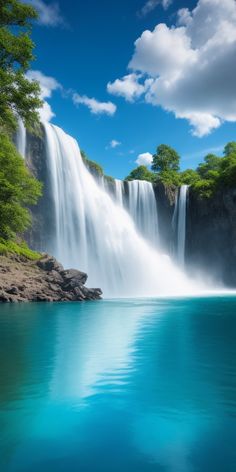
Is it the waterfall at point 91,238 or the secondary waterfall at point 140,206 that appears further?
the secondary waterfall at point 140,206

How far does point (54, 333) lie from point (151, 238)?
37.7m

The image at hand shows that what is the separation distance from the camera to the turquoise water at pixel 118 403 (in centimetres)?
393

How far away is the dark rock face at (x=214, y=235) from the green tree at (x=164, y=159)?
32708 millimetres

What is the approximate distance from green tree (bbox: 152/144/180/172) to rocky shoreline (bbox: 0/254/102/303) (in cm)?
5603

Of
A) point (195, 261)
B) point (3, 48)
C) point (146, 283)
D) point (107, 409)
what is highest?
point (3, 48)

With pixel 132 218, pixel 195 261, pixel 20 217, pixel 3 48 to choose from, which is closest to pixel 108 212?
Answer: pixel 132 218

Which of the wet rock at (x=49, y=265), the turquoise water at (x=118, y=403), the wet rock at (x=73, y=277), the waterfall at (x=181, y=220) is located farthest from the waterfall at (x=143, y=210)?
the turquoise water at (x=118, y=403)

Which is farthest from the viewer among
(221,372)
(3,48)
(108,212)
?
(108,212)

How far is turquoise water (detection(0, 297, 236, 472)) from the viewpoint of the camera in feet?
12.9

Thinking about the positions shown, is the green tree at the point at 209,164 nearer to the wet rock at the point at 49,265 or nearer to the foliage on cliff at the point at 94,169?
the foliage on cliff at the point at 94,169

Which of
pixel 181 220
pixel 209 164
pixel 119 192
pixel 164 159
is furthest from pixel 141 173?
pixel 119 192

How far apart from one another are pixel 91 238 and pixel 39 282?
14.1m

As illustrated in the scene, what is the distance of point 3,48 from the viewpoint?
13805 mm

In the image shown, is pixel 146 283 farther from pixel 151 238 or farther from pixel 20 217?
pixel 20 217
